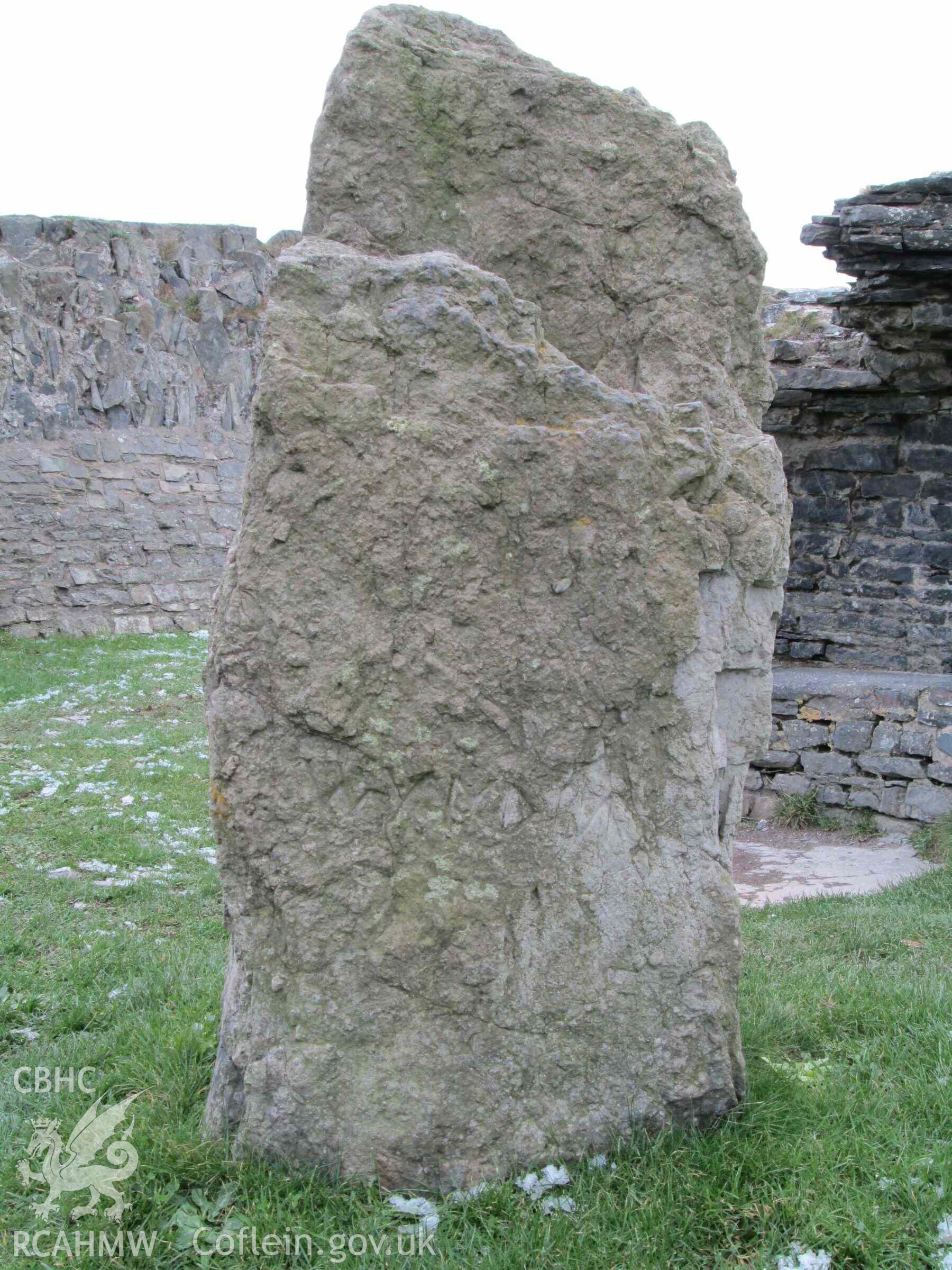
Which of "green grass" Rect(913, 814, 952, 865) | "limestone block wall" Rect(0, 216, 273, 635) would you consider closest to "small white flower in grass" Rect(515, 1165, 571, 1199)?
"green grass" Rect(913, 814, 952, 865)

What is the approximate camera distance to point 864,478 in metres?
8.75

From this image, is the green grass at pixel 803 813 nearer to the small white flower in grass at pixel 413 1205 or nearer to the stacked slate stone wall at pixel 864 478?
the stacked slate stone wall at pixel 864 478

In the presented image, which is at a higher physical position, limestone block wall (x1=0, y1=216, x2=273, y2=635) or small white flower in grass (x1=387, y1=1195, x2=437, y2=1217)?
limestone block wall (x1=0, y1=216, x2=273, y2=635)

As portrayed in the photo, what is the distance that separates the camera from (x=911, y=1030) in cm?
288

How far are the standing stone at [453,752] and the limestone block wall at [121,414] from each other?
10255 millimetres

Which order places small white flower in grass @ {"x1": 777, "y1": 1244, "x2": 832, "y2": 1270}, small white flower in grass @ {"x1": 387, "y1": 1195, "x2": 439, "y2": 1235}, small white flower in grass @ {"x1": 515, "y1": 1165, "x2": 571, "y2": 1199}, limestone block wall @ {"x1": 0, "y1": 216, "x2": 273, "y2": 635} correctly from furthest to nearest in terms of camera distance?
limestone block wall @ {"x1": 0, "y1": 216, "x2": 273, "y2": 635}, small white flower in grass @ {"x1": 515, "y1": 1165, "x2": 571, "y2": 1199}, small white flower in grass @ {"x1": 387, "y1": 1195, "x2": 439, "y2": 1235}, small white flower in grass @ {"x1": 777, "y1": 1244, "x2": 832, "y2": 1270}

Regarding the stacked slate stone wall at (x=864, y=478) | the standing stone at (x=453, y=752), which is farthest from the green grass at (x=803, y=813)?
the standing stone at (x=453, y=752)

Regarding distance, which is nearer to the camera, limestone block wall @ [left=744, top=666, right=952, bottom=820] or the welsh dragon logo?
the welsh dragon logo

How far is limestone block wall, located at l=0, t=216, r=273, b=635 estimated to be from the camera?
38.0ft

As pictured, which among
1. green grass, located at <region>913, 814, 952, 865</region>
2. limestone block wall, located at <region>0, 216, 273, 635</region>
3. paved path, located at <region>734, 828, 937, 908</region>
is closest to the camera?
paved path, located at <region>734, 828, 937, 908</region>

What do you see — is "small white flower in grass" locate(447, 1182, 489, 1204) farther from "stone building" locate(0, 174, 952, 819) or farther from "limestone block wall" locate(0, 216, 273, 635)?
"limestone block wall" locate(0, 216, 273, 635)

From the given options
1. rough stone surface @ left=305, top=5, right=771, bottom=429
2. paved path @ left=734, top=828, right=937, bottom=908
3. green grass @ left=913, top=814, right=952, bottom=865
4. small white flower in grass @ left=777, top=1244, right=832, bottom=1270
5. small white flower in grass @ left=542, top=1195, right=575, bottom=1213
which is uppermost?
rough stone surface @ left=305, top=5, right=771, bottom=429

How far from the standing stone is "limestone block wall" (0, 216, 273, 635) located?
404 inches

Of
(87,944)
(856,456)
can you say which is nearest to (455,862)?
(87,944)
